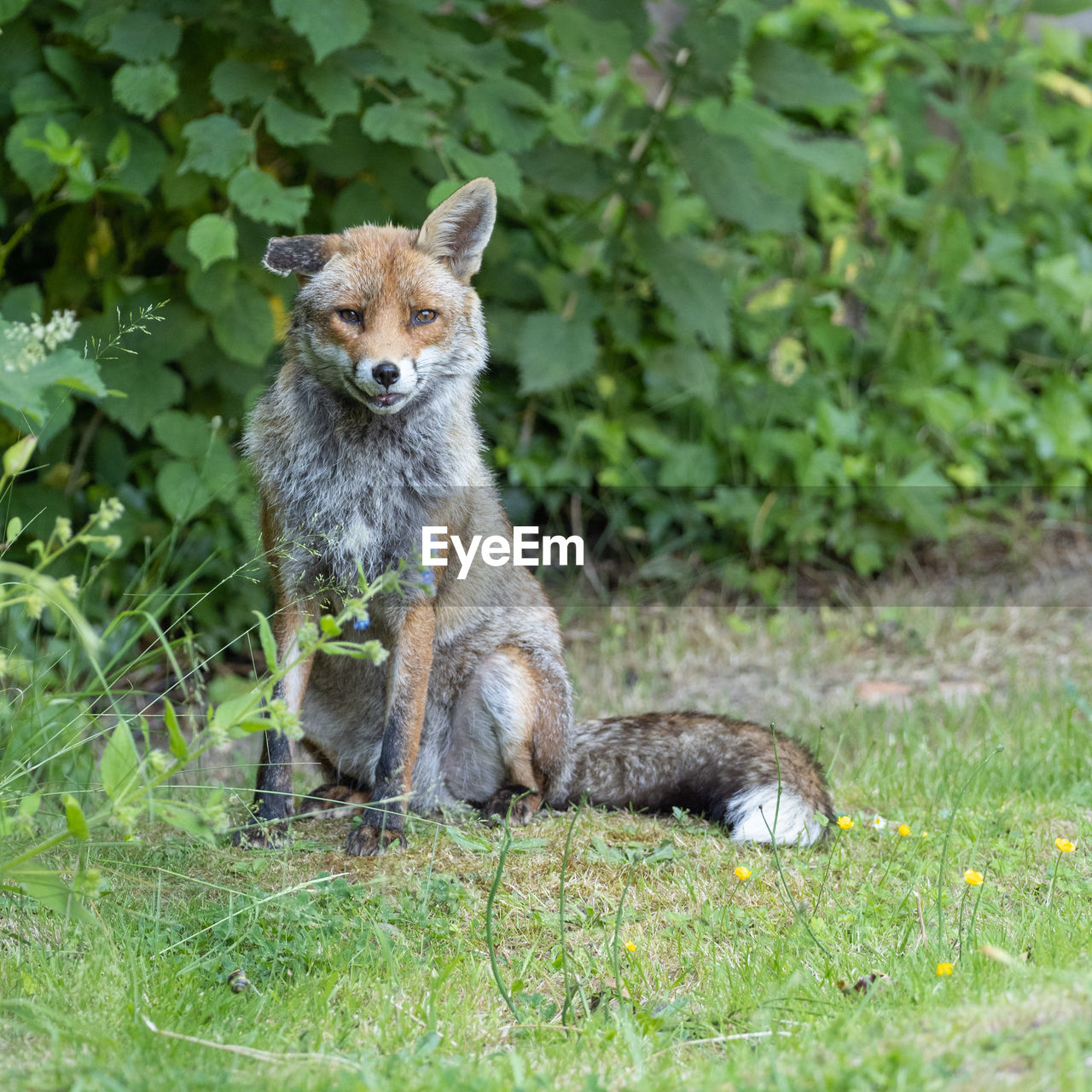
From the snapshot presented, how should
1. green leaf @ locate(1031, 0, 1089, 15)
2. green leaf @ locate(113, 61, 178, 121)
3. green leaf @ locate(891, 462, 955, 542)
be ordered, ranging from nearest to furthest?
1. green leaf @ locate(113, 61, 178, 121)
2. green leaf @ locate(1031, 0, 1089, 15)
3. green leaf @ locate(891, 462, 955, 542)

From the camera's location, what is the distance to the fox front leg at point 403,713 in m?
3.60

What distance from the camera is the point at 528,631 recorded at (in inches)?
161

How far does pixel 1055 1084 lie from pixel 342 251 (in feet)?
8.90

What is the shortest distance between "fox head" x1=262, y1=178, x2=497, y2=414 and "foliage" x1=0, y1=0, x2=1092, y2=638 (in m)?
0.74

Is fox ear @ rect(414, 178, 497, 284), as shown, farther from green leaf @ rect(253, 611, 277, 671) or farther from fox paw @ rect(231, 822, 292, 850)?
fox paw @ rect(231, 822, 292, 850)

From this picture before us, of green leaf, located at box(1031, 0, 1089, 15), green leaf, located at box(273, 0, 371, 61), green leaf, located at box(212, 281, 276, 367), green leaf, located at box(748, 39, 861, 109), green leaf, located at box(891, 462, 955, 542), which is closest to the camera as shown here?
A: green leaf, located at box(273, 0, 371, 61)

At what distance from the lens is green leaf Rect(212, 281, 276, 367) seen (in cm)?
524

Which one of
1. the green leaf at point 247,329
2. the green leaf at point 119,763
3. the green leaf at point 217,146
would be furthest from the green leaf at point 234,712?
the green leaf at point 247,329

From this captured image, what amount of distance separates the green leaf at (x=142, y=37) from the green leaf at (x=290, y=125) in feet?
1.72

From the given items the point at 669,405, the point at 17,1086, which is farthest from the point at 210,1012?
the point at 669,405

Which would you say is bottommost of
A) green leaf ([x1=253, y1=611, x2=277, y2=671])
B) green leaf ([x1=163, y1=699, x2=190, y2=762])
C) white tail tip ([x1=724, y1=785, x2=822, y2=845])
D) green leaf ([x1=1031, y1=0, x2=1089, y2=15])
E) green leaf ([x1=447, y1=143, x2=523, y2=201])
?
white tail tip ([x1=724, y1=785, x2=822, y2=845])

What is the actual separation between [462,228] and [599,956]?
206cm

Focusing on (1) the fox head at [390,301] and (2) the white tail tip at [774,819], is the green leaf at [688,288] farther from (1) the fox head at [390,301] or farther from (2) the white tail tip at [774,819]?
(2) the white tail tip at [774,819]

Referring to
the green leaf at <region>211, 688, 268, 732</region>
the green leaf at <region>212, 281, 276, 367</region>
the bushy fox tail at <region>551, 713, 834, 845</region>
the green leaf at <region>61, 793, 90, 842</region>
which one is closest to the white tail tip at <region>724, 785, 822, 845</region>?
the bushy fox tail at <region>551, 713, 834, 845</region>
